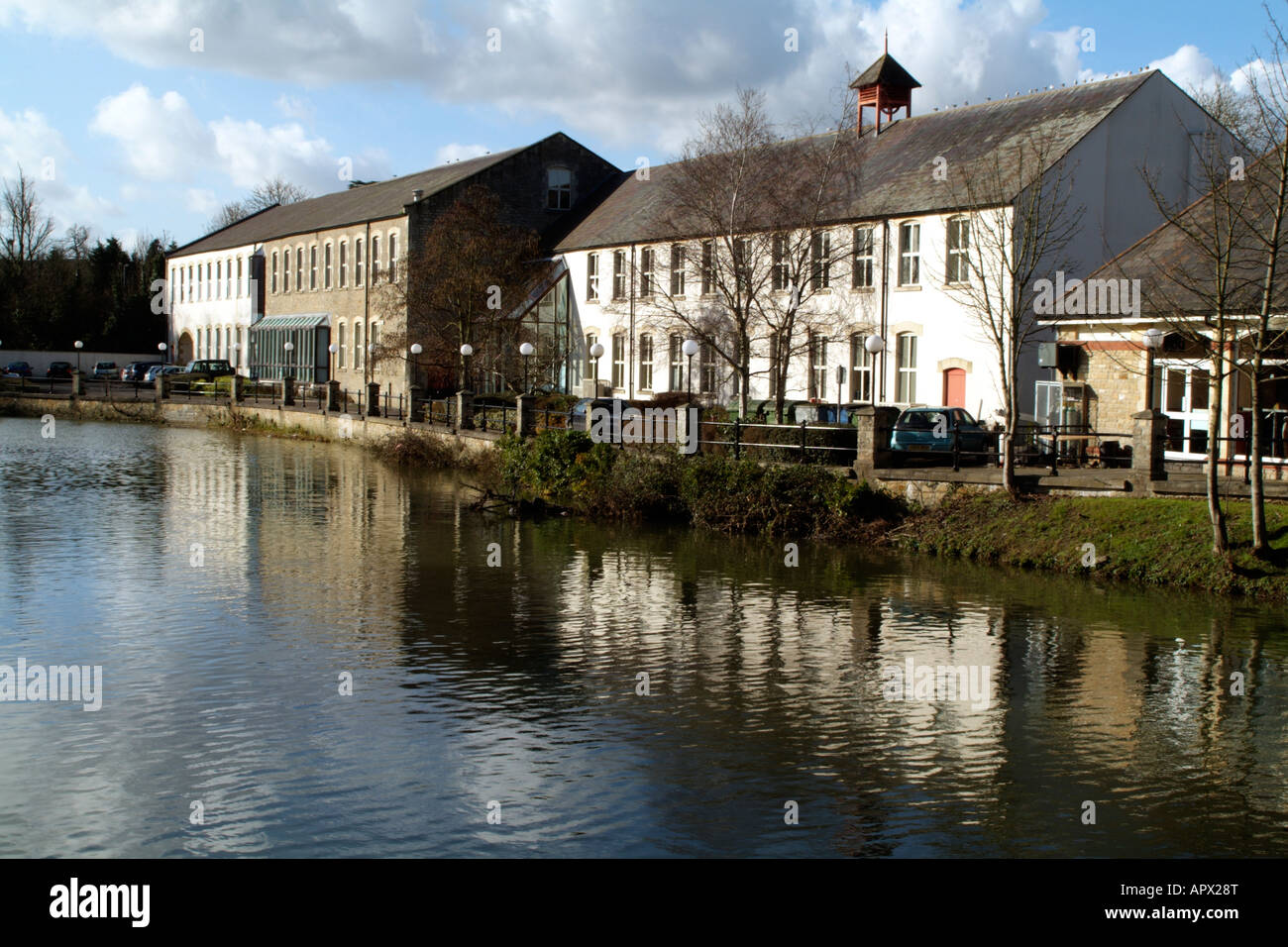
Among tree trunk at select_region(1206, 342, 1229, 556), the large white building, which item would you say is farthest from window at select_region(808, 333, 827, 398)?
tree trunk at select_region(1206, 342, 1229, 556)

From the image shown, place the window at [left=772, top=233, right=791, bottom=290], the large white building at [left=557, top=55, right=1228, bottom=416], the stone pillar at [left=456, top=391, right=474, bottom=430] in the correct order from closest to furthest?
the large white building at [left=557, top=55, right=1228, bottom=416] → the window at [left=772, top=233, right=791, bottom=290] → the stone pillar at [left=456, top=391, right=474, bottom=430]

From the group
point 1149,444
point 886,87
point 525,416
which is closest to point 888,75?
point 886,87

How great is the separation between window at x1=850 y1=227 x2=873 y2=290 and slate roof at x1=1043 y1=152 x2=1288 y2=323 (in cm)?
811

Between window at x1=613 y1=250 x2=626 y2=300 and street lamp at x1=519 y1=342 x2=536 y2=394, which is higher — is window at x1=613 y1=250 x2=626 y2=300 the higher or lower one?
the higher one

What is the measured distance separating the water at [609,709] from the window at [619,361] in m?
21.4

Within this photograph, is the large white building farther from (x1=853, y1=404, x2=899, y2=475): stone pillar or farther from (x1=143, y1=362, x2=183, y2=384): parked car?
(x1=143, y1=362, x2=183, y2=384): parked car

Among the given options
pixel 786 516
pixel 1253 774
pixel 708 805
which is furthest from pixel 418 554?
pixel 1253 774

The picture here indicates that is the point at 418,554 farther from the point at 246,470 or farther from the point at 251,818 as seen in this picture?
the point at 246,470

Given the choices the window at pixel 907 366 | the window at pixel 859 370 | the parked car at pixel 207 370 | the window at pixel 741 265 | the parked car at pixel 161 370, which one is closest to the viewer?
the window at pixel 741 265

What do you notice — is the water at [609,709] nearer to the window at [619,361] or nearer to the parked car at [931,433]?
the parked car at [931,433]

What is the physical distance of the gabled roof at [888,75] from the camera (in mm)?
36406

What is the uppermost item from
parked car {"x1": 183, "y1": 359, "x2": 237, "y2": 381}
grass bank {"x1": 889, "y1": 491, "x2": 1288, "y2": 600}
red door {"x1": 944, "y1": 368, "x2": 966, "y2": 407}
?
parked car {"x1": 183, "y1": 359, "x2": 237, "y2": 381}

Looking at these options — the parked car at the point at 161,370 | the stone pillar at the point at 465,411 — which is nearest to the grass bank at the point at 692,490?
the stone pillar at the point at 465,411

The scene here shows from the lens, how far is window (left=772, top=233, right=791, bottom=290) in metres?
30.0
